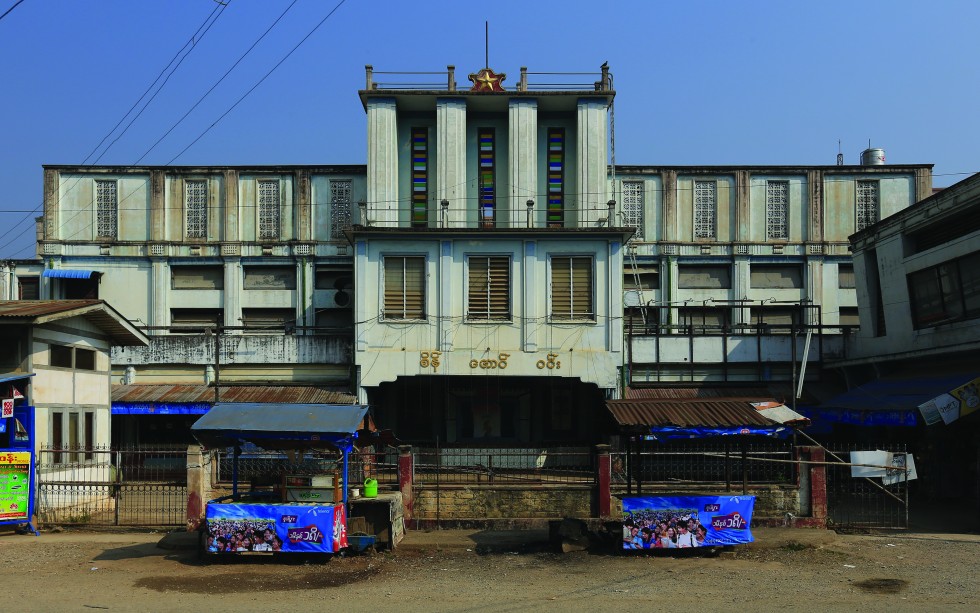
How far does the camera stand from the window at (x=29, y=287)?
119ft

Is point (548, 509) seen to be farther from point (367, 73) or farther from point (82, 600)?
point (367, 73)

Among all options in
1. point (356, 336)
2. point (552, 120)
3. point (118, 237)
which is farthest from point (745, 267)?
point (118, 237)

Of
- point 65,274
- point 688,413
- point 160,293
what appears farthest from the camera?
point 160,293

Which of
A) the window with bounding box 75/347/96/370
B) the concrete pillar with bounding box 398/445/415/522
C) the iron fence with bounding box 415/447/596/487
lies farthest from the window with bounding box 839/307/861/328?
the window with bounding box 75/347/96/370

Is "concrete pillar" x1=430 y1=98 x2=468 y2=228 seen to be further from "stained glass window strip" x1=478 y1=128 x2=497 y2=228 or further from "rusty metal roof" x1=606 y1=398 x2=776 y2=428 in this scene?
"rusty metal roof" x1=606 y1=398 x2=776 y2=428

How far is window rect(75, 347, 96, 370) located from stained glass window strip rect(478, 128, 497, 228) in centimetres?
1432

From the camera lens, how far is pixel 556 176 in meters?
32.0

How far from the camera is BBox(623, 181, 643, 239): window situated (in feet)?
121

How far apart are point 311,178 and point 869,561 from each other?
1073 inches

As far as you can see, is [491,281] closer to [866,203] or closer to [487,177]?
[487,177]

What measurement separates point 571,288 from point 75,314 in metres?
15.2

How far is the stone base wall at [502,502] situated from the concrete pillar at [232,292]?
18.6m

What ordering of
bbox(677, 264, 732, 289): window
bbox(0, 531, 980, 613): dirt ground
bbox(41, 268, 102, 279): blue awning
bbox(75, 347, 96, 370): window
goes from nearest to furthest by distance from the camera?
1. bbox(0, 531, 980, 613): dirt ground
2. bbox(75, 347, 96, 370): window
3. bbox(41, 268, 102, 279): blue awning
4. bbox(677, 264, 732, 289): window

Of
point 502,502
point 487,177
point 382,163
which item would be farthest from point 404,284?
point 502,502
